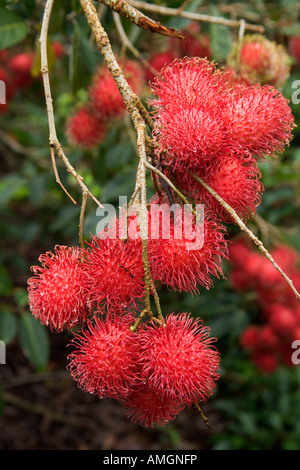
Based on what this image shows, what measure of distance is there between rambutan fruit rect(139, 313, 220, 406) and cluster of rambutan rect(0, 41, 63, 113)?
5.55 feet

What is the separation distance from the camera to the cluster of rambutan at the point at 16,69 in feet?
7.15

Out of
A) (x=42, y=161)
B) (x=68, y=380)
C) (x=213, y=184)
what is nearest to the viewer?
(x=213, y=184)

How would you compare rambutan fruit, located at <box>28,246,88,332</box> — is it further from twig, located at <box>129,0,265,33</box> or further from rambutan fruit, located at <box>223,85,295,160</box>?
twig, located at <box>129,0,265,33</box>

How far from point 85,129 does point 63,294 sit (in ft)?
2.93

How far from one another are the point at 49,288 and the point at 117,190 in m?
0.70

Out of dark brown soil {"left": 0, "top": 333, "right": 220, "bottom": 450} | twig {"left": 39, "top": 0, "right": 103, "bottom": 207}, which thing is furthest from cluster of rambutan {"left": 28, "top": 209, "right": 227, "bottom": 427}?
dark brown soil {"left": 0, "top": 333, "right": 220, "bottom": 450}

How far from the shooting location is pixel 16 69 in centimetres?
220

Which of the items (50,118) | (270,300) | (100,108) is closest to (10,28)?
(100,108)

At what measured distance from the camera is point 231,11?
5.55 ft

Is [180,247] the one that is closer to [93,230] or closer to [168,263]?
[168,263]

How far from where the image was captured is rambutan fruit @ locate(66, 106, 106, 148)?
159 centimetres

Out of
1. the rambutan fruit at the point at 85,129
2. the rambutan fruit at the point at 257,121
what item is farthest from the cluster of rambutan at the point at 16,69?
the rambutan fruit at the point at 257,121
